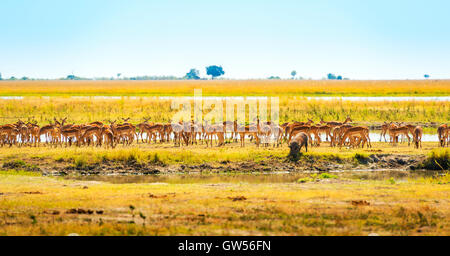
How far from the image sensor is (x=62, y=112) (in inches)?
1823

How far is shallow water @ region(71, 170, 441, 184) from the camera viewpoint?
2070cm

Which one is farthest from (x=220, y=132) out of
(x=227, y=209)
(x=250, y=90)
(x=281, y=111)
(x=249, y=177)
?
(x=250, y=90)

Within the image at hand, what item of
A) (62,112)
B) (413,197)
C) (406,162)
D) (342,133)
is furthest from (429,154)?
(62,112)

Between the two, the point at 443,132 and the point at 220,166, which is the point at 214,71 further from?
the point at 220,166

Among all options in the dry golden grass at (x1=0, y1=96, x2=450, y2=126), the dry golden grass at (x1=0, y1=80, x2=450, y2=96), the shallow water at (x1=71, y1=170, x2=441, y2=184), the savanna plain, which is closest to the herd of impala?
the savanna plain

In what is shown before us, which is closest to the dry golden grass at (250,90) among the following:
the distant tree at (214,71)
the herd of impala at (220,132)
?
the herd of impala at (220,132)

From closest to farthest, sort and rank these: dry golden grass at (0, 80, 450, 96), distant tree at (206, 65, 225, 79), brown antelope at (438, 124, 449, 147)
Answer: brown antelope at (438, 124, 449, 147), dry golden grass at (0, 80, 450, 96), distant tree at (206, 65, 225, 79)

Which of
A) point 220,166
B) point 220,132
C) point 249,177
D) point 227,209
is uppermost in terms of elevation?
point 220,132

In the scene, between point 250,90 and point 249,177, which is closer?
point 249,177

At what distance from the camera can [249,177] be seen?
21594mm

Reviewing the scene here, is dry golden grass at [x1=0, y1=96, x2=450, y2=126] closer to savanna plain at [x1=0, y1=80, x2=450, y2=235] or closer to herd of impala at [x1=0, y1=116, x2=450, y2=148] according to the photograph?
herd of impala at [x1=0, y1=116, x2=450, y2=148]

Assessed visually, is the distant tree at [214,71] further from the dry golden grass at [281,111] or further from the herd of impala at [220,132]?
the herd of impala at [220,132]
